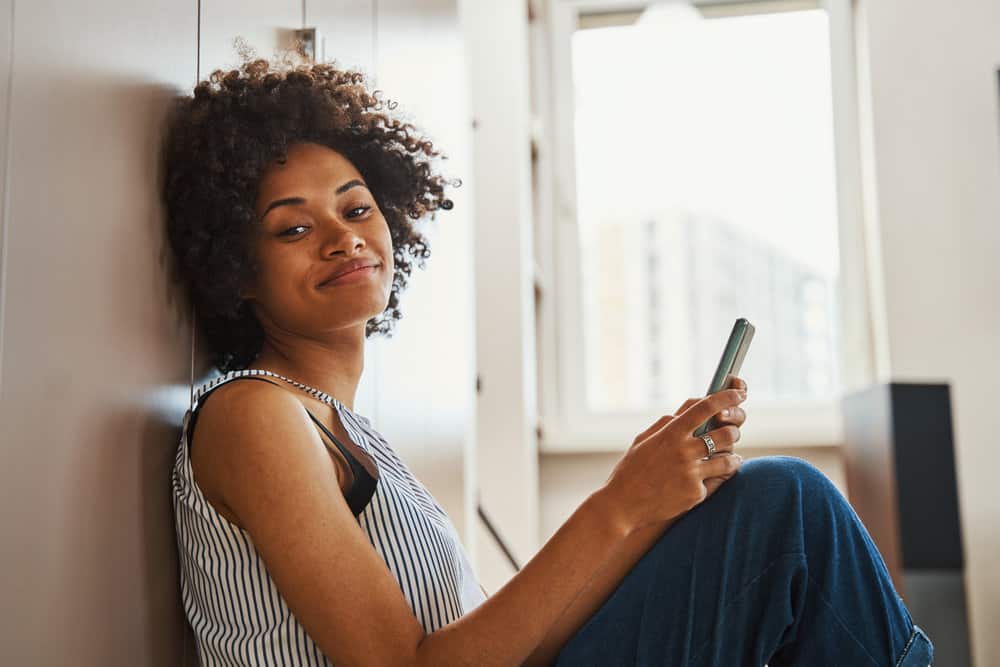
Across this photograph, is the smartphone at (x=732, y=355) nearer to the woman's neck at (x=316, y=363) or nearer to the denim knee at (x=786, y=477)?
the denim knee at (x=786, y=477)

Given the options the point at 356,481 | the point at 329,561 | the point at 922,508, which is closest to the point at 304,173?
the point at 356,481

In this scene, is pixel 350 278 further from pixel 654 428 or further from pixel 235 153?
pixel 654 428

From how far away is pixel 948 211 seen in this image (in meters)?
3.16

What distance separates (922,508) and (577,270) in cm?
142

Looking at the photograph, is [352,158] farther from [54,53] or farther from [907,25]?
[907,25]

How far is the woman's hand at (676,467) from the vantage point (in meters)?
0.96

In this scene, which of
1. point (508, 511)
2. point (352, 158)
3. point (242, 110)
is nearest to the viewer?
point (242, 110)

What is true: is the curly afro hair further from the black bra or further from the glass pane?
the glass pane

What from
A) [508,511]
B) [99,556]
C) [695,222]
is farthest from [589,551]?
[695,222]

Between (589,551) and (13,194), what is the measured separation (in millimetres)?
538

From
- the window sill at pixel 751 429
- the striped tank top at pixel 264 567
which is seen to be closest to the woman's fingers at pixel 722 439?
the striped tank top at pixel 264 567

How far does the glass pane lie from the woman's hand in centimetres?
251

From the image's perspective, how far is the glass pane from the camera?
351cm

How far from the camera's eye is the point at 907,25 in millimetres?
3248
